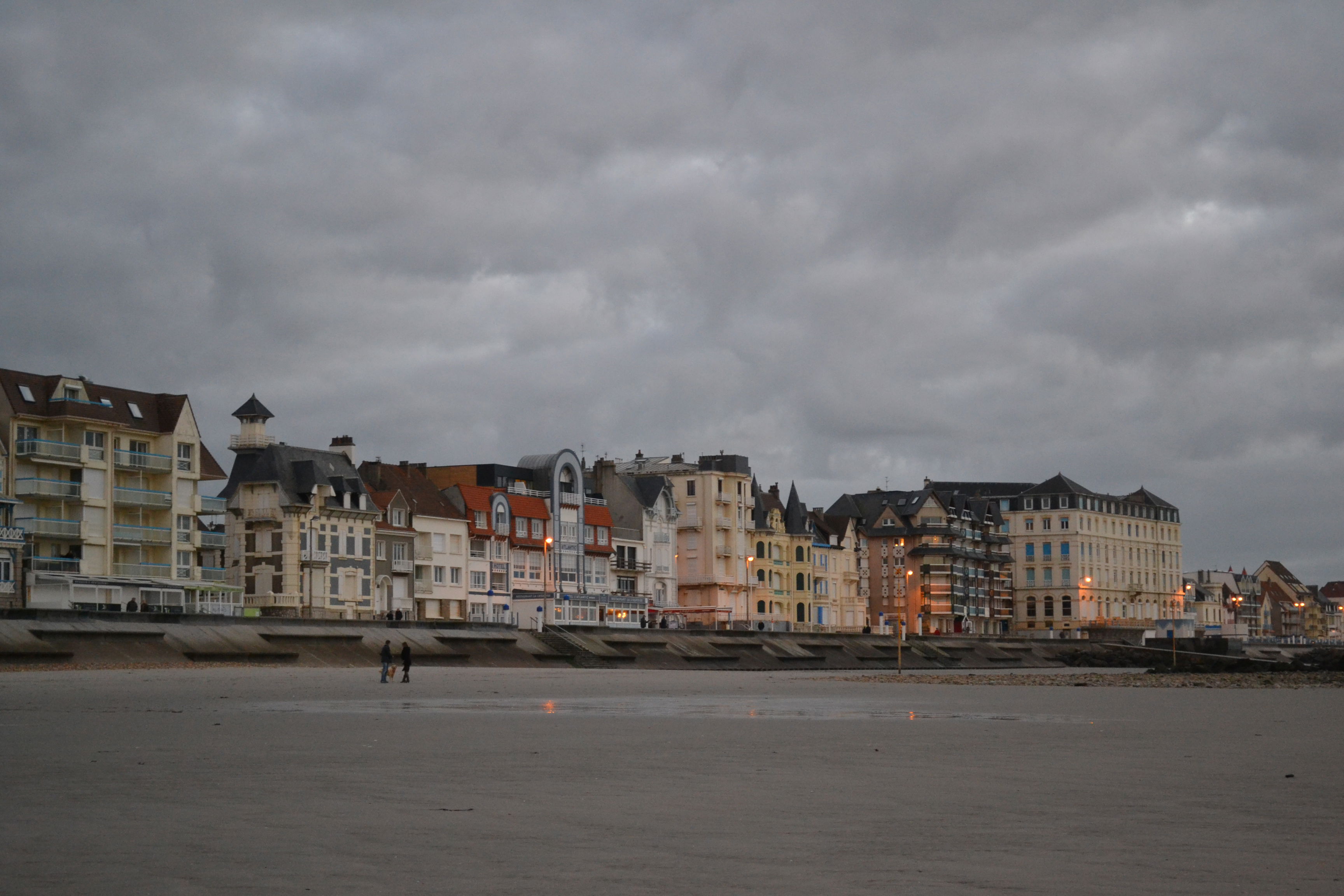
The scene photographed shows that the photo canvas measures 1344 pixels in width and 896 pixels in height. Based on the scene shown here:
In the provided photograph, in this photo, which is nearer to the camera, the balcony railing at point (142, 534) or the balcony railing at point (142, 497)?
the balcony railing at point (142, 534)

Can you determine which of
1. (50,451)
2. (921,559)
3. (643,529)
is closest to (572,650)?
(50,451)

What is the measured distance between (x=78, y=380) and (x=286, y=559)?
16495 millimetres

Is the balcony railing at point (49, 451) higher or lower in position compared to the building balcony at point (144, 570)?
higher

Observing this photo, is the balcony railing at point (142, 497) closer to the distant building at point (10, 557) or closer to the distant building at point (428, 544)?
the distant building at point (10, 557)

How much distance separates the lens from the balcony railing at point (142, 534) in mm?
82000

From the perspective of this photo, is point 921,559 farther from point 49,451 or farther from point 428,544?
point 49,451

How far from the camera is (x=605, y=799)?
49.8ft

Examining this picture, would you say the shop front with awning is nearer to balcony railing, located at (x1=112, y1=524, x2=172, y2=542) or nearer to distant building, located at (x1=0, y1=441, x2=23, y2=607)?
distant building, located at (x1=0, y1=441, x2=23, y2=607)

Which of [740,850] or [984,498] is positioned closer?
[740,850]

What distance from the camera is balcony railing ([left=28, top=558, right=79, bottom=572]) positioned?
76562 mm

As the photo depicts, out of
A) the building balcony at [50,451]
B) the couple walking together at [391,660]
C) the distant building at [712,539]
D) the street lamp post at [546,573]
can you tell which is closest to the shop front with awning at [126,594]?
the building balcony at [50,451]

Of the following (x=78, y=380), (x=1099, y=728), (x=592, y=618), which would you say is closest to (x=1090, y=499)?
(x=592, y=618)

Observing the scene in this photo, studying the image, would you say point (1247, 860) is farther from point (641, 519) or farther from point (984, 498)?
point (984, 498)

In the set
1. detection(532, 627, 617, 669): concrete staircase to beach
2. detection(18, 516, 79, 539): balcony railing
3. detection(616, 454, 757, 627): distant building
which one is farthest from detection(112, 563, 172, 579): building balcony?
detection(616, 454, 757, 627): distant building
